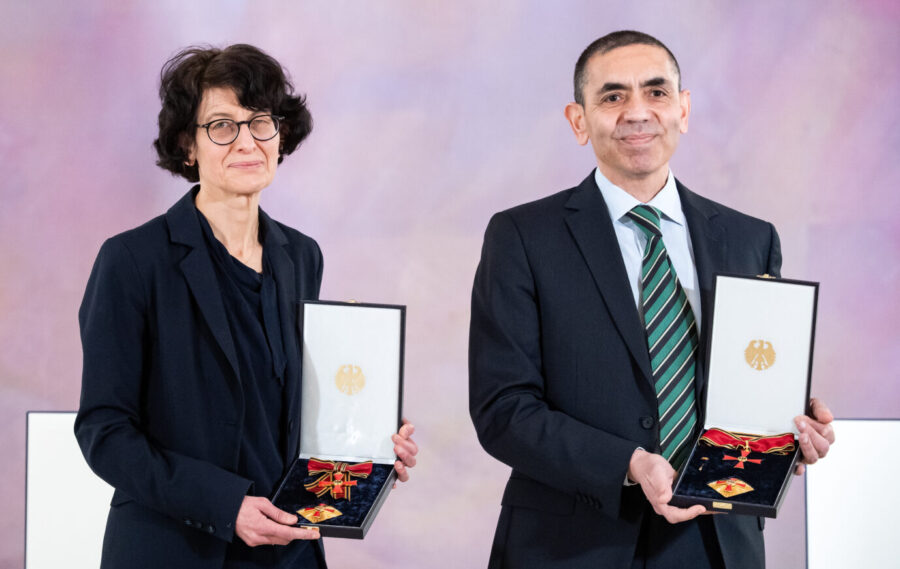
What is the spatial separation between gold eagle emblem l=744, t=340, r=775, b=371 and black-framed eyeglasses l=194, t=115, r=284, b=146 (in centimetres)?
98

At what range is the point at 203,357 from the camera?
178cm

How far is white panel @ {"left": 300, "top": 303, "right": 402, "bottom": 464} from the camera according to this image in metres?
1.85

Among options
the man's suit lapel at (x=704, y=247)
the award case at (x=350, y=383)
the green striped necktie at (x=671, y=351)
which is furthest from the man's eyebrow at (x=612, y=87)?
the award case at (x=350, y=383)

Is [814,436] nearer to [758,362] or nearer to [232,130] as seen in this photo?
[758,362]

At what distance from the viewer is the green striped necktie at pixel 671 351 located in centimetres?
176

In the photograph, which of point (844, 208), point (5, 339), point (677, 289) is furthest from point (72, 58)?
point (844, 208)

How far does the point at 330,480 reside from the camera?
179cm

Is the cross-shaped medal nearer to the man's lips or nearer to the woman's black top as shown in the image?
the man's lips

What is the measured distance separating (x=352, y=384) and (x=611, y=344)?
0.48 m

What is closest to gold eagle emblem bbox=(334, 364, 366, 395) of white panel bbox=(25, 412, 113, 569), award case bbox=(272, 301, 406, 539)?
award case bbox=(272, 301, 406, 539)

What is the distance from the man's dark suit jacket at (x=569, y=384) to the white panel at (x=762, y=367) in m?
0.05

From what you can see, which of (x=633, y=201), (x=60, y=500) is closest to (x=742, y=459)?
(x=633, y=201)

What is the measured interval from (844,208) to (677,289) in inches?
101

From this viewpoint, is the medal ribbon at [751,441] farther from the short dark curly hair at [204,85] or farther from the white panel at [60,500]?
the white panel at [60,500]
